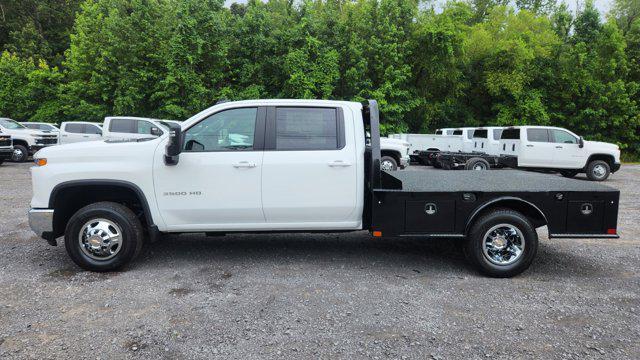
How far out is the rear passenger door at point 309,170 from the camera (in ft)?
16.0

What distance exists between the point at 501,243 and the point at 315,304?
2267mm

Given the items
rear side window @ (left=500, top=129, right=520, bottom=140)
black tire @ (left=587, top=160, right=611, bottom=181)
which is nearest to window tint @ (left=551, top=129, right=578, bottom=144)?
black tire @ (left=587, top=160, right=611, bottom=181)

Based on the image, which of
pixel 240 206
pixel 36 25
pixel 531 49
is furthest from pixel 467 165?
pixel 36 25

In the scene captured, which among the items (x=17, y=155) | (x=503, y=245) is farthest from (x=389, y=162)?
(x=17, y=155)

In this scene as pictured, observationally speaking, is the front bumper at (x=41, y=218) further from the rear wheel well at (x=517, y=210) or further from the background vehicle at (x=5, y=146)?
the background vehicle at (x=5, y=146)

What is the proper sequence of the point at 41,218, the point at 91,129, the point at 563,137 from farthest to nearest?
the point at 91,129 < the point at 563,137 < the point at 41,218

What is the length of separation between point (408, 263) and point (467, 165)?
1029 cm

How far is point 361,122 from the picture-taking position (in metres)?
5.11

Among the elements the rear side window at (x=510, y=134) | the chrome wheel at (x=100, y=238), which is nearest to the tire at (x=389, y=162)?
the rear side window at (x=510, y=134)

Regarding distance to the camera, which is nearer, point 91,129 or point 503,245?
point 503,245

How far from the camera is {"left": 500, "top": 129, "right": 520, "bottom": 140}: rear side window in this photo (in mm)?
15148

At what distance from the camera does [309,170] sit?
4.88 metres

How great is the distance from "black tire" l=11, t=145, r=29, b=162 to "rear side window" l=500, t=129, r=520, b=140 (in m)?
19.8

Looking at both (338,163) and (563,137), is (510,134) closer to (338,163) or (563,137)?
(563,137)
